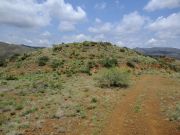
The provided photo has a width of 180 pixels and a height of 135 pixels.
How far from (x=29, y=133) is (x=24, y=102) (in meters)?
5.92

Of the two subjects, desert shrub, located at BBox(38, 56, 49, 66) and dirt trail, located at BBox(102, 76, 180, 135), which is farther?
desert shrub, located at BBox(38, 56, 49, 66)

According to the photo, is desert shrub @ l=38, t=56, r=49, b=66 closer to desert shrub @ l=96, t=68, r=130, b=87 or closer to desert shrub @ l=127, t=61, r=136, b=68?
desert shrub @ l=127, t=61, r=136, b=68

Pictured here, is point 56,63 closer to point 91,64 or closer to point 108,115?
point 91,64

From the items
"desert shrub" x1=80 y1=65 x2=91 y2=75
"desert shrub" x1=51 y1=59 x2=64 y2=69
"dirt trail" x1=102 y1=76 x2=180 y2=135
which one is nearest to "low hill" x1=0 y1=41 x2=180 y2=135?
"dirt trail" x1=102 y1=76 x2=180 y2=135

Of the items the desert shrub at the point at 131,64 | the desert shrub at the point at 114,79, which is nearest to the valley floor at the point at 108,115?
the desert shrub at the point at 114,79

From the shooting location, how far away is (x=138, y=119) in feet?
49.6

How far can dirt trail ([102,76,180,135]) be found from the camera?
1334 centimetres

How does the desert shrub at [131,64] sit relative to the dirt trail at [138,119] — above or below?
above

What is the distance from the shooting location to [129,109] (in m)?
17.3

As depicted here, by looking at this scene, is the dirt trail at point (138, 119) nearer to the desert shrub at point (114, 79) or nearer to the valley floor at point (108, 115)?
the valley floor at point (108, 115)

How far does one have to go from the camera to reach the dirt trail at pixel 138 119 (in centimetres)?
1334

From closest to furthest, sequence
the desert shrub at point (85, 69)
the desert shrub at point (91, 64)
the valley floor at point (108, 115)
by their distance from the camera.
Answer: the valley floor at point (108, 115), the desert shrub at point (85, 69), the desert shrub at point (91, 64)

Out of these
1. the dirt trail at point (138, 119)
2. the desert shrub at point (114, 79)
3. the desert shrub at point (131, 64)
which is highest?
the desert shrub at point (131, 64)

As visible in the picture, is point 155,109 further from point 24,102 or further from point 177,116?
point 24,102
